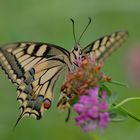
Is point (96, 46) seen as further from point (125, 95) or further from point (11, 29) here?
point (11, 29)

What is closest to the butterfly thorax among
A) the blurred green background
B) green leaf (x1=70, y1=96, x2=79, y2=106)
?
green leaf (x1=70, y1=96, x2=79, y2=106)

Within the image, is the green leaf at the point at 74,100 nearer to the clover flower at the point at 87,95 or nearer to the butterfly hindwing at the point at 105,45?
the clover flower at the point at 87,95

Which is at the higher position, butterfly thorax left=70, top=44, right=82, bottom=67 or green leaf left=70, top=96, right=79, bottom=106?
butterfly thorax left=70, top=44, right=82, bottom=67

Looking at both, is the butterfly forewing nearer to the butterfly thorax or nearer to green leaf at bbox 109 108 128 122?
the butterfly thorax

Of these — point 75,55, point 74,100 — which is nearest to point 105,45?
point 75,55

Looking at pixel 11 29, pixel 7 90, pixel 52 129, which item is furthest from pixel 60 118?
pixel 11 29
